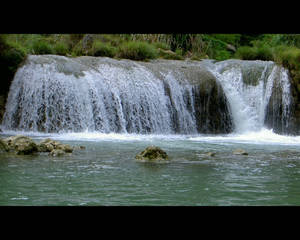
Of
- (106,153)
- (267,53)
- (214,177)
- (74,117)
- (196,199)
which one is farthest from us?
(267,53)

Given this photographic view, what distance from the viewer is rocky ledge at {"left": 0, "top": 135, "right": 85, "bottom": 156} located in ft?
26.7

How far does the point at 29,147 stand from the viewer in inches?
321

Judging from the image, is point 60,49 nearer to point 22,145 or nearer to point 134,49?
point 134,49

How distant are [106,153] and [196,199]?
4.17m

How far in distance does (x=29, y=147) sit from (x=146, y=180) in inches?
128

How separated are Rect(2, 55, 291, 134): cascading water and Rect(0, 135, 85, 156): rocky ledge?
16.1 ft

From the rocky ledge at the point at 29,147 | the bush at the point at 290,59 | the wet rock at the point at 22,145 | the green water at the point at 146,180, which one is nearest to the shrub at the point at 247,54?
the bush at the point at 290,59

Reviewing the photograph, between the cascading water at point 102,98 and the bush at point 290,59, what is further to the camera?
the bush at point 290,59

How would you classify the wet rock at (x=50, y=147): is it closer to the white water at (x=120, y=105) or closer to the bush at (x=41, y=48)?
the white water at (x=120, y=105)

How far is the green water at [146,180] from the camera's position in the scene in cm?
472

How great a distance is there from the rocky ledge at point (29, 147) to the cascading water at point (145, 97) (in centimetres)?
492
